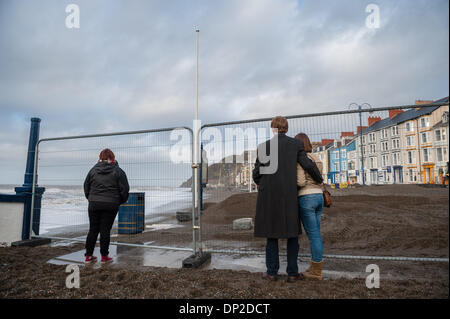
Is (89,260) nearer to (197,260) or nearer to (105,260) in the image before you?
(105,260)

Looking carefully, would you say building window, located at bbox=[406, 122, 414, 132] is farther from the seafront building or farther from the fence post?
the fence post

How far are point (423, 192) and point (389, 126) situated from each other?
103 centimetres

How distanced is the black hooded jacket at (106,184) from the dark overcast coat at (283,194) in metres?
2.44

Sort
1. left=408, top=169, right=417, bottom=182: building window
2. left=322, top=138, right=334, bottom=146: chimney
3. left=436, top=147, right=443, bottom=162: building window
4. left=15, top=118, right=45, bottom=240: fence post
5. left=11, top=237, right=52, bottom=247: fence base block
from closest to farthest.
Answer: left=436, top=147, right=443, bottom=162: building window → left=408, top=169, right=417, bottom=182: building window → left=322, top=138, right=334, bottom=146: chimney → left=11, top=237, right=52, bottom=247: fence base block → left=15, top=118, right=45, bottom=240: fence post

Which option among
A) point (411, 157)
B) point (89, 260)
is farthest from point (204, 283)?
point (411, 157)

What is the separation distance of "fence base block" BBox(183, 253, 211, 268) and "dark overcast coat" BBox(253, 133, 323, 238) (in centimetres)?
128

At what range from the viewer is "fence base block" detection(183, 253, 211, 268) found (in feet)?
13.0

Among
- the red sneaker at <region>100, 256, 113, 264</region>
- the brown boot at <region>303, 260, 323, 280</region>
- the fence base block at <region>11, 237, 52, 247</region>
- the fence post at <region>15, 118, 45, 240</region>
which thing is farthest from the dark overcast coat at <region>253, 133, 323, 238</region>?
the fence post at <region>15, 118, 45, 240</region>

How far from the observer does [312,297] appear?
2.72 meters

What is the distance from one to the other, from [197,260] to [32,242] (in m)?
4.14

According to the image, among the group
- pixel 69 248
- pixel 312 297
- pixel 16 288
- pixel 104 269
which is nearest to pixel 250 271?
pixel 312 297

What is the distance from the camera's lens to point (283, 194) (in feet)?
10.4

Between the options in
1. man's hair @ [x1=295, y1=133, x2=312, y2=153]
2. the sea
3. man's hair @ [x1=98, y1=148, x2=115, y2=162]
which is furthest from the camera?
the sea

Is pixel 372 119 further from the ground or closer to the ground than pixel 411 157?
further from the ground
